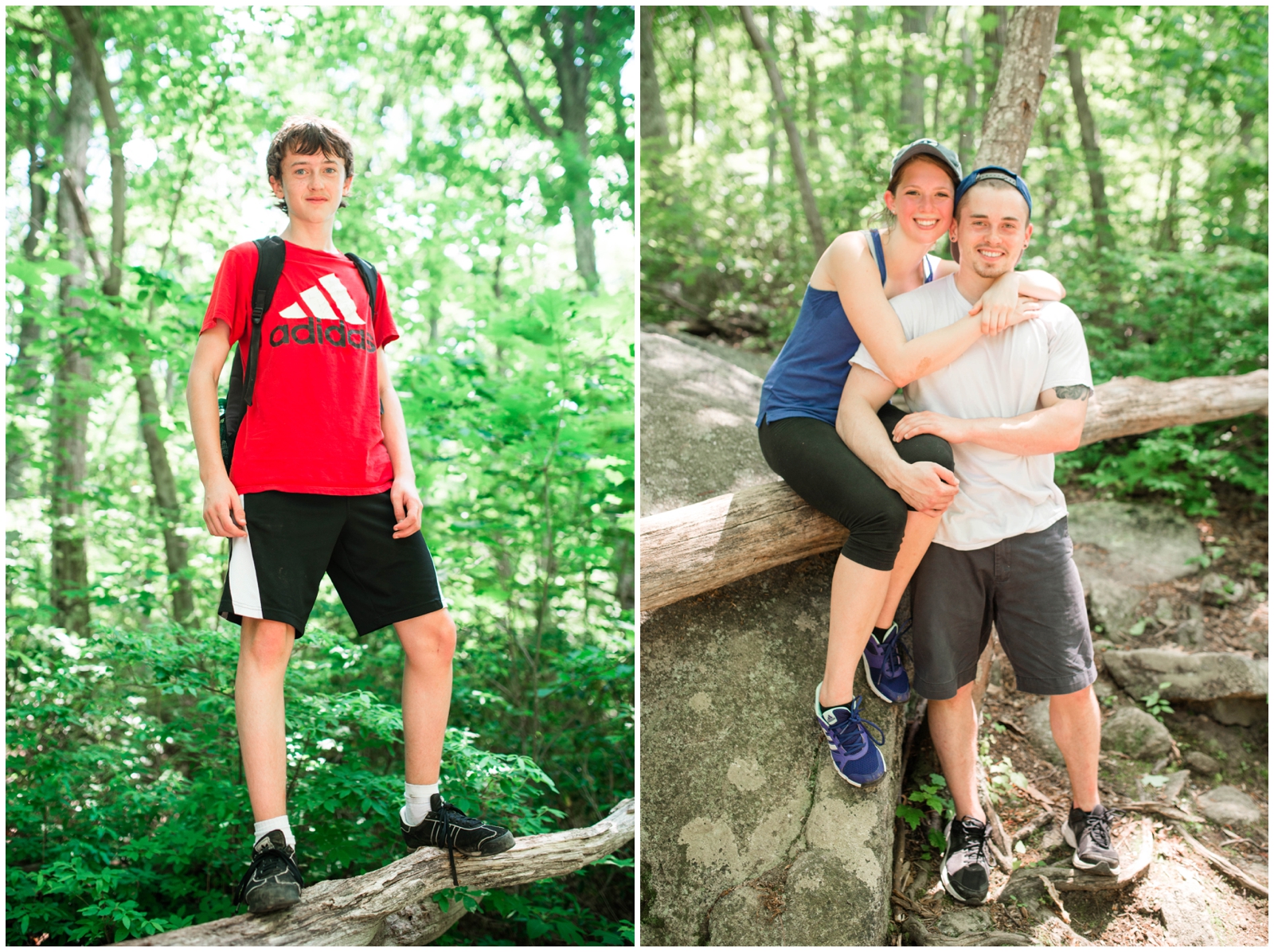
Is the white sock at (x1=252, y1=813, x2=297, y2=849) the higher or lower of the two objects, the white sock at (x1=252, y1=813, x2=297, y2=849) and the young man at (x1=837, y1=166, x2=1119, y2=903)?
the lower

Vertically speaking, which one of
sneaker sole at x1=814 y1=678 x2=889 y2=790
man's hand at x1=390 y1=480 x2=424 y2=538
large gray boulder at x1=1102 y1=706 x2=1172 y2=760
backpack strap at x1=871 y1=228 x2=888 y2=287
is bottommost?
large gray boulder at x1=1102 y1=706 x2=1172 y2=760

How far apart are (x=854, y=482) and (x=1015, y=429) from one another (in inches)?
21.6

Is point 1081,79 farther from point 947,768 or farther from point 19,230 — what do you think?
point 19,230

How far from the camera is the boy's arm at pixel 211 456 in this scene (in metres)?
2.28

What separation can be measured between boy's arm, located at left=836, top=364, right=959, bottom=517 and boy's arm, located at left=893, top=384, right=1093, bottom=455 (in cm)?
10

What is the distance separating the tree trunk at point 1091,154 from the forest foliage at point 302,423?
385 cm

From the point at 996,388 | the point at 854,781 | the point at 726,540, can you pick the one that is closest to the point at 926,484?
the point at 996,388

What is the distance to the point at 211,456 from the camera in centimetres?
229

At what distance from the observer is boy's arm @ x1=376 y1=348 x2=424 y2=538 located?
8.32 ft

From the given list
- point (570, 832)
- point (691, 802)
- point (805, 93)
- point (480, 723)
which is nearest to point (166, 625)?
point (480, 723)

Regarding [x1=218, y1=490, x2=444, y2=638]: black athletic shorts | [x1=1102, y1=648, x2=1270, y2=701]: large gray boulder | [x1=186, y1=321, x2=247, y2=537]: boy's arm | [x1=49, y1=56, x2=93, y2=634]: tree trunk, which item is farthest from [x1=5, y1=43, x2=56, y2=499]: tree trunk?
[x1=1102, y1=648, x2=1270, y2=701]: large gray boulder

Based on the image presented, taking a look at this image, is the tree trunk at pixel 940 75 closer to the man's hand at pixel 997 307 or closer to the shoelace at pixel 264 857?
the man's hand at pixel 997 307

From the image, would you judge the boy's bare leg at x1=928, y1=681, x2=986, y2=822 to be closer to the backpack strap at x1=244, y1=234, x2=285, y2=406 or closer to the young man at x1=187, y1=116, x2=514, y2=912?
the young man at x1=187, y1=116, x2=514, y2=912

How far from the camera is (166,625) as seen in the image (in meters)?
3.63
